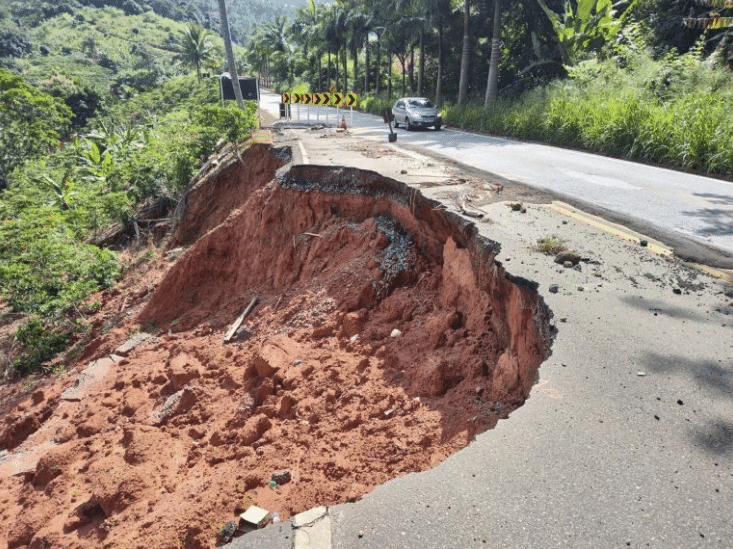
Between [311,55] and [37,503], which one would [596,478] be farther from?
[311,55]

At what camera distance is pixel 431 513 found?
234 centimetres

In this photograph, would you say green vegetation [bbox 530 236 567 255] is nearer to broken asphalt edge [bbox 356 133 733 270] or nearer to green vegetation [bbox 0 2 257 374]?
broken asphalt edge [bbox 356 133 733 270]

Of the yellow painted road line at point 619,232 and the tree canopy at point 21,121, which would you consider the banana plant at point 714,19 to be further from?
the tree canopy at point 21,121

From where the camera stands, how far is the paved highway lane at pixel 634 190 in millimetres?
5965

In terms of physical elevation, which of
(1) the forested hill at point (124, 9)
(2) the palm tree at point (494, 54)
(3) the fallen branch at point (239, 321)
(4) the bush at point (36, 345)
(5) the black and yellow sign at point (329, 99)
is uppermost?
(1) the forested hill at point (124, 9)

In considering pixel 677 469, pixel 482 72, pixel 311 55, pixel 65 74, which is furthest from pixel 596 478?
pixel 65 74

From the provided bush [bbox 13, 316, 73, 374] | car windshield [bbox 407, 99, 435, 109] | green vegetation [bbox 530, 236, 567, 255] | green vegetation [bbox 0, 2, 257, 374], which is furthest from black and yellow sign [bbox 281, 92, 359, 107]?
green vegetation [bbox 530, 236, 567, 255]

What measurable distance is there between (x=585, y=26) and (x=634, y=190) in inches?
573

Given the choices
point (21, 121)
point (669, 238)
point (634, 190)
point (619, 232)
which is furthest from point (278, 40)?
point (669, 238)

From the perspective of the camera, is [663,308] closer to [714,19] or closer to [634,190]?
[634,190]

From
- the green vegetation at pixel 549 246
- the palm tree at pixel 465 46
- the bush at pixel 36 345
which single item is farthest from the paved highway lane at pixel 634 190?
the palm tree at pixel 465 46

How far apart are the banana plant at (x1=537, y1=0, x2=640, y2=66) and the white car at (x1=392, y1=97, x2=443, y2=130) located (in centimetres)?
582

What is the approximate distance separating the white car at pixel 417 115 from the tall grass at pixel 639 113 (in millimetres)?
2054

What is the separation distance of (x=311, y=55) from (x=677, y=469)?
5326 cm
